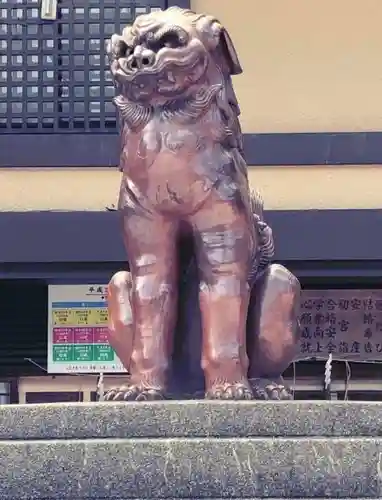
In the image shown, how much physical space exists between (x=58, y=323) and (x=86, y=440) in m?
4.83

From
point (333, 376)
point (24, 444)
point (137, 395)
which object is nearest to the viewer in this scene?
point (24, 444)

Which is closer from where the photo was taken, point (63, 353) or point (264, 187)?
point (264, 187)

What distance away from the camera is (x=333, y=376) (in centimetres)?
823

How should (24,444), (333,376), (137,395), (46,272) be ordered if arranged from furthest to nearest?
(333,376) → (46,272) → (137,395) → (24,444)

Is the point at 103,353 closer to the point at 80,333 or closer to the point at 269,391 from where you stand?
the point at 80,333

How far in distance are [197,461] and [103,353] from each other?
15.9 ft

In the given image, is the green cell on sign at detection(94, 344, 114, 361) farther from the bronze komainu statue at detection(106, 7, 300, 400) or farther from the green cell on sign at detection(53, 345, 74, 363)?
the bronze komainu statue at detection(106, 7, 300, 400)

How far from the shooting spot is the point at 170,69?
3.46 m

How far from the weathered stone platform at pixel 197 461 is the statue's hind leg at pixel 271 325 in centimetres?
68

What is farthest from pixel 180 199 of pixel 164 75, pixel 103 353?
pixel 103 353

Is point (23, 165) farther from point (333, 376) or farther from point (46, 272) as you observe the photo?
point (333, 376)

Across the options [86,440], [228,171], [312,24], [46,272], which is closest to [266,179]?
[312,24]

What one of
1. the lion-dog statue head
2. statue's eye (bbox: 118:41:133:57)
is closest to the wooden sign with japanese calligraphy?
the lion-dog statue head

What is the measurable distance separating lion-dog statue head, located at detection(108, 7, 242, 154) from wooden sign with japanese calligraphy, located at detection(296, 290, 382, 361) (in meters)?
4.57
